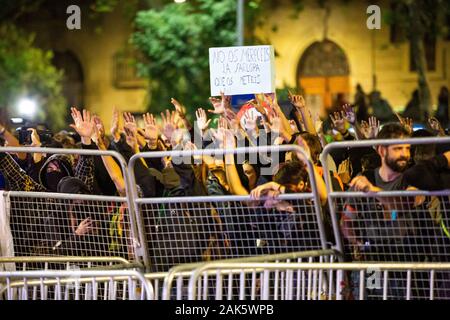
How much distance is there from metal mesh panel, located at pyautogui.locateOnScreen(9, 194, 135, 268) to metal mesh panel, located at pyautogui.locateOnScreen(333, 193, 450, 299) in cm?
175

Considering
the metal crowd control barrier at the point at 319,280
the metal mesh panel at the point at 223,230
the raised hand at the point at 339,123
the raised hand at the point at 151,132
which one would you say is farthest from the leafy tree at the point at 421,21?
the metal crowd control barrier at the point at 319,280

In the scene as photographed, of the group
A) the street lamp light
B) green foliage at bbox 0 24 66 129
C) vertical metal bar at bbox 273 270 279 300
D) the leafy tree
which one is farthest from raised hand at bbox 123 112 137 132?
green foliage at bbox 0 24 66 129

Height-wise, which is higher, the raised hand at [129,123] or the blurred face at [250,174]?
the raised hand at [129,123]

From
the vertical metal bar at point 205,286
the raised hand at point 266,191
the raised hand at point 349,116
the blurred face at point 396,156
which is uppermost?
the raised hand at point 349,116

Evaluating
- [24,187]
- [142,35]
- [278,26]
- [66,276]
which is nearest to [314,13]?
[278,26]

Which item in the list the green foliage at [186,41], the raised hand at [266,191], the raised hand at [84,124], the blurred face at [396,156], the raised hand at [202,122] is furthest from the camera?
the green foliage at [186,41]

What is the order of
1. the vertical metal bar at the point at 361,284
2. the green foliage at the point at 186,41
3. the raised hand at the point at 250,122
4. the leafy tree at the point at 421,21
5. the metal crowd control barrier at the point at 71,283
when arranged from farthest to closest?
1. the green foliage at the point at 186,41
2. the leafy tree at the point at 421,21
3. the raised hand at the point at 250,122
4. the vertical metal bar at the point at 361,284
5. the metal crowd control barrier at the point at 71,283

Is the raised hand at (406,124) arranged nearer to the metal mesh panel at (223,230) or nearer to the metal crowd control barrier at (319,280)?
the metal mesh panel at (223,230)

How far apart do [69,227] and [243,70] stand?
1.89m

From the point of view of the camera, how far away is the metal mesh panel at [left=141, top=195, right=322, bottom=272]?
25.5 feet

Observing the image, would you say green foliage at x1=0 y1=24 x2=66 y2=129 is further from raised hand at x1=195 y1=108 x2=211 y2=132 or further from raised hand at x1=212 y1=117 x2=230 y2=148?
raised hand at x1=212 y1=117 x2=230 y2=148

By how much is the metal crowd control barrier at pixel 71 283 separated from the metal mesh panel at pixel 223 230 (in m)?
0.96

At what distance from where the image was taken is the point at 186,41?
2702 cm

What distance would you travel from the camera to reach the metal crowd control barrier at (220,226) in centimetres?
775
